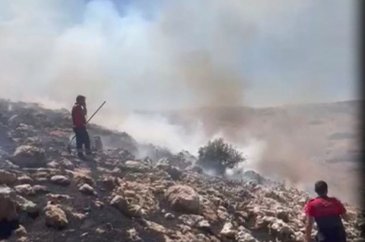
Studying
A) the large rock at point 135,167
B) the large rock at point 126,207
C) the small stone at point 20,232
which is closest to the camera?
the small stone at point 20,232

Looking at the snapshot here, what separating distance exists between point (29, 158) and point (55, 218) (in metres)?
3.06

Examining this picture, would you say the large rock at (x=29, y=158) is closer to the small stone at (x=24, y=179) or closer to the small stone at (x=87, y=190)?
the small stone at (x=24, y=179)

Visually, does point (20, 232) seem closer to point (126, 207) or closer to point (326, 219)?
point (126, 207)

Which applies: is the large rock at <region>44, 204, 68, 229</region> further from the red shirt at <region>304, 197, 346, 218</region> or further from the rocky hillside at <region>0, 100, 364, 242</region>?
the red shirt at <region>304, 197, 346, 218</region>

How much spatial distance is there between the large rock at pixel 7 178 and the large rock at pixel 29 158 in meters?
1.45

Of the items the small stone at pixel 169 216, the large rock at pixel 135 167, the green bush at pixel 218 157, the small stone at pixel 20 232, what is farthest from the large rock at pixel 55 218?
the green bush at pixel 218 157

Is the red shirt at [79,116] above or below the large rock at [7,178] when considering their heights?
above

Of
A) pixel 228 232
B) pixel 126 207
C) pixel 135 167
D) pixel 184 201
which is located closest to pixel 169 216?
pixel 184 201

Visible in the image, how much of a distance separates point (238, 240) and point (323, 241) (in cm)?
209

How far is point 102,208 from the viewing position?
7.74 meters

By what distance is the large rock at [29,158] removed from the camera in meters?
9.65

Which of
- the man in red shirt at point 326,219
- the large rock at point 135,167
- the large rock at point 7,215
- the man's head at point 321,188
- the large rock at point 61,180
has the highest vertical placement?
the large rock at point 135,167

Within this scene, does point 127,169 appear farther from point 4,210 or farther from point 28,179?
point 4,210

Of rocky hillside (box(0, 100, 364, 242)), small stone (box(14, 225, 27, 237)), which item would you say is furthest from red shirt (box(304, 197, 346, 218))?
small stone (box(14, 225, 27, 237))
